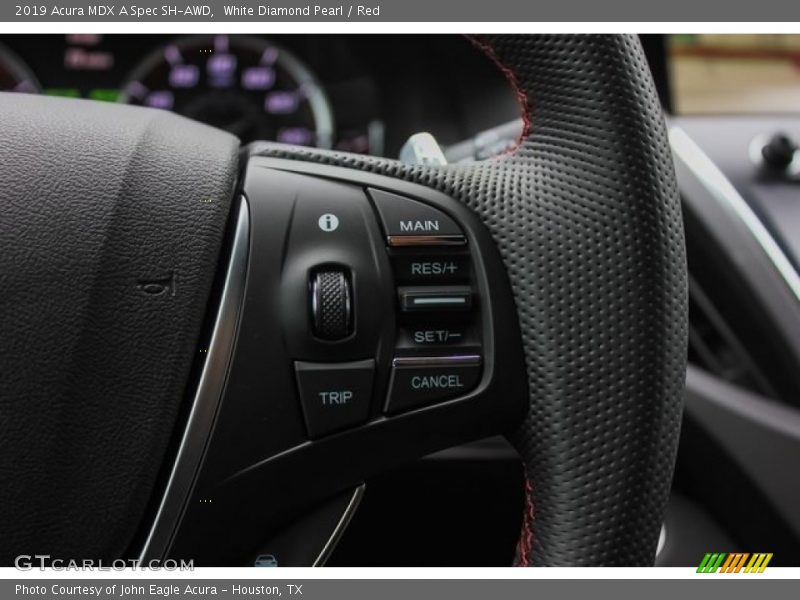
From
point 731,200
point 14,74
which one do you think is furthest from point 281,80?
point 731,200

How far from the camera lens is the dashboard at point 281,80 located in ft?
8.54

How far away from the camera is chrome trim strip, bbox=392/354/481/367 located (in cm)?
57

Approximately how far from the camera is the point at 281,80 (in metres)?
2.76

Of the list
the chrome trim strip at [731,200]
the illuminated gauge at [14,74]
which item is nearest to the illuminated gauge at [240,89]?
the illuminated gauge at [14,74]

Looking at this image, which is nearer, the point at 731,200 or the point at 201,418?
the point at 201,418

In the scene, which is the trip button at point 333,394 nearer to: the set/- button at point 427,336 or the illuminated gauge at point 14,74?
the set/- button at point 427,336

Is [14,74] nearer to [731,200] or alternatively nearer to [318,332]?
[731,200]

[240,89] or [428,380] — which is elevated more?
[428,380]

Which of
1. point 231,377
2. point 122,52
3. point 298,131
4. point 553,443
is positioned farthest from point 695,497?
point 122,52

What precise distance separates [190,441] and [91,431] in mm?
58

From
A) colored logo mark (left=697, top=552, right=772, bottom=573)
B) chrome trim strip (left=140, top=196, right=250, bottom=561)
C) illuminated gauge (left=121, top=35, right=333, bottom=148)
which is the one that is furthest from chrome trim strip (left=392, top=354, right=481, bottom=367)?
illuminated gauge (left=121, top=35, right=333, bottom=148)

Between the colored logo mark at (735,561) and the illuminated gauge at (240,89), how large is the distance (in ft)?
6.14

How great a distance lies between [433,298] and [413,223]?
0.17 feet
